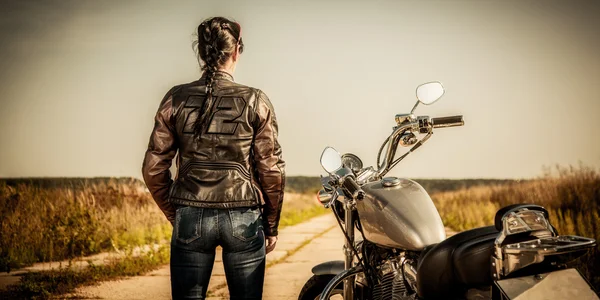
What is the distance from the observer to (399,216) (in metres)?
2.74

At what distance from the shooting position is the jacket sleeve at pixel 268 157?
2.88 m

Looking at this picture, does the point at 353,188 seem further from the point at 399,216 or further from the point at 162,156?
the point at 162,156

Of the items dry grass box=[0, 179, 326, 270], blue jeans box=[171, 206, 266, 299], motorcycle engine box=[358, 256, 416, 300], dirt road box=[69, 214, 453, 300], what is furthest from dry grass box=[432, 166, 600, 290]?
dry grass box=[0, 179, 326, 270]

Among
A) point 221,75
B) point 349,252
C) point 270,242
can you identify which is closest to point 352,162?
point 349,252

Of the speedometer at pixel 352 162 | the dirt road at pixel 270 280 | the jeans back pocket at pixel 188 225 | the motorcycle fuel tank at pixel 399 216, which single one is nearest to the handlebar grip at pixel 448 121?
the motorcycle fuel tank at pixel 399 216

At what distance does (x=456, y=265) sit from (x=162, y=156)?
1.45 m

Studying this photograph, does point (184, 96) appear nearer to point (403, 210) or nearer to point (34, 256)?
point (403, 210)

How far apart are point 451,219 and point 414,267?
36.0 ft

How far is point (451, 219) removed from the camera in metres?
13.3

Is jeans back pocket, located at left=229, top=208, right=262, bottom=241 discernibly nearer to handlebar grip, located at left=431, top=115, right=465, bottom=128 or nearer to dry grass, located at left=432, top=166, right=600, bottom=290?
handlebar grip, located at left=431, top=115, right=465, bottom=128

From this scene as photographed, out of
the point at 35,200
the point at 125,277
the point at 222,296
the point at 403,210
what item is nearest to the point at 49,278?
the point at 125,277

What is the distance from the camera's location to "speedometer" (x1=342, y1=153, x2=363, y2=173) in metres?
3.21

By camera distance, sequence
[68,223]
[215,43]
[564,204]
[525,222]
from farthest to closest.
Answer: [564,204]
[68,223]
[215,43]
[525,222]

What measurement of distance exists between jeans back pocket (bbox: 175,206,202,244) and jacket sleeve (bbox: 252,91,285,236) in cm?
36
